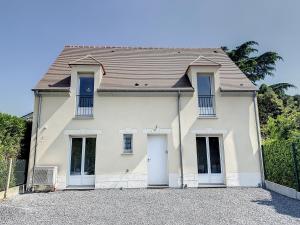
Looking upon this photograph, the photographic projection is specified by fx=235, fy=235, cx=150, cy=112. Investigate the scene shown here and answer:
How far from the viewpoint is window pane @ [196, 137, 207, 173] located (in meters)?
12.8

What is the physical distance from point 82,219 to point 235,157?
344 inches

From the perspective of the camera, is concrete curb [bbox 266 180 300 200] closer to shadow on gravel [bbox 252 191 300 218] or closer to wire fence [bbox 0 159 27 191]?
shadow on gravel [bbox 252 191 300 218]

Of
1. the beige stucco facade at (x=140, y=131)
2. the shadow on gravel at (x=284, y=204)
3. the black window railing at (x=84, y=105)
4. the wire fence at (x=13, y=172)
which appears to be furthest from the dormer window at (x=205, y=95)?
the wire fence at (x=13, y=172)

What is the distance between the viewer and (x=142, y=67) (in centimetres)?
1552

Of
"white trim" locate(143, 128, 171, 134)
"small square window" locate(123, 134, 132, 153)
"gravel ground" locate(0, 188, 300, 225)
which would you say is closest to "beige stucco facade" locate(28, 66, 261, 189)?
"white trim" locate(143, 128, 171, 134)

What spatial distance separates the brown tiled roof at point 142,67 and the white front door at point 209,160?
3129mm

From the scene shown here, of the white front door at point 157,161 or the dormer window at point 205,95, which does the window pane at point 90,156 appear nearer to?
the white front door at point 157,161

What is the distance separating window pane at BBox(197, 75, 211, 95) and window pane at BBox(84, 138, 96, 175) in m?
6.77

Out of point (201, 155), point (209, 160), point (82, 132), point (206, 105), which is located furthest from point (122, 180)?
point (206, 105)

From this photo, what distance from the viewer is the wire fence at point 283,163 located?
961cm

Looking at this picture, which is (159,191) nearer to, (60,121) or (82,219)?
(82,219)

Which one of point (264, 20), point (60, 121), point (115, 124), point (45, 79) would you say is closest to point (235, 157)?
point (115, 124)

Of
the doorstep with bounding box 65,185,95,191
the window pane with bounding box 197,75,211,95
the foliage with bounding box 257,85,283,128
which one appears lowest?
the doorstep with bounding box 65,185,95,191

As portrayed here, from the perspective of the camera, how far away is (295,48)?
50.9 feet
